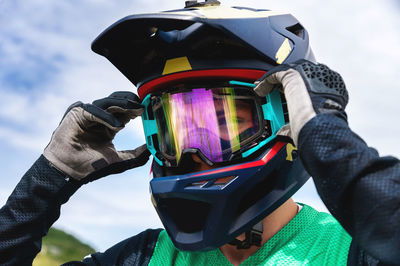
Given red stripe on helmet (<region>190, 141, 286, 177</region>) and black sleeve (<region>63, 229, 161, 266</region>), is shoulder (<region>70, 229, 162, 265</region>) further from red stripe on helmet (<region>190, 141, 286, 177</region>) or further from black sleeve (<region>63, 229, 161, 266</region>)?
red stripe on helmet (<region>190, 141, 286, 177</region>)

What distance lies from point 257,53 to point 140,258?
4.25ft

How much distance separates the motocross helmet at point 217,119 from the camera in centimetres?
235

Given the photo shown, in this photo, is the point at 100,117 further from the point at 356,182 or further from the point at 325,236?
the point at 356,182

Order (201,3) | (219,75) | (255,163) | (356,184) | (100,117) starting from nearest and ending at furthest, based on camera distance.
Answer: (356,184), (255,163), (219,75), (100,117), (201,3)

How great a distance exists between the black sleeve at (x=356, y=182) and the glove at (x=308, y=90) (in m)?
0.06

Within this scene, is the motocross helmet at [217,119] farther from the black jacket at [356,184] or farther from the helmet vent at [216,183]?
the black jacket at [356,184]

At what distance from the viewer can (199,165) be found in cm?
251

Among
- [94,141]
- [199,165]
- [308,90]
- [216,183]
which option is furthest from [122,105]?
[308,90]

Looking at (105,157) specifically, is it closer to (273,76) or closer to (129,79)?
(129,79)

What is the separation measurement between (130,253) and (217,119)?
0.95 m

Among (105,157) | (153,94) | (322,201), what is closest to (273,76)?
(322,201)

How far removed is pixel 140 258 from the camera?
2684 mm

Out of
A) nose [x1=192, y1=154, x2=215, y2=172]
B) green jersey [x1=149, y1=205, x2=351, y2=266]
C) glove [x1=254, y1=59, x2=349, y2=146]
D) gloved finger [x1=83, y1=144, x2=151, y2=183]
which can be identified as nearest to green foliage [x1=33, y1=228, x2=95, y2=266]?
gloved finger [x1=83, y1=144, x2=151, y2=183]

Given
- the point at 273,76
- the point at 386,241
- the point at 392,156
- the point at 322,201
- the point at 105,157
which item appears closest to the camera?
the point at 386,241
